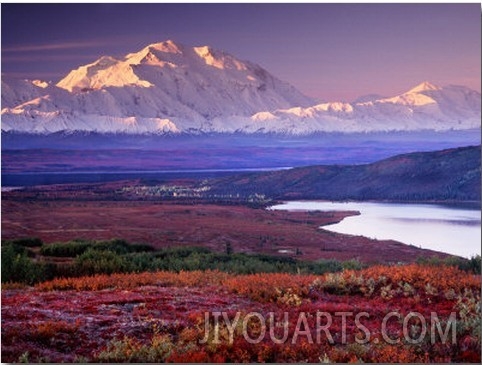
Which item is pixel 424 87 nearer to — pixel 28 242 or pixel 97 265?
pixel 97 265

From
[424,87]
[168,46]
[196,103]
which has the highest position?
[168,46]

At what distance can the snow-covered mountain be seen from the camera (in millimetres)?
17750

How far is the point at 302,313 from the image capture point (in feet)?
34.4

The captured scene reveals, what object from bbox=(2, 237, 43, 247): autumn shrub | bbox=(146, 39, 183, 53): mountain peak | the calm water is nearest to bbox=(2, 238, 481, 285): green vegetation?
bbox=(2, 237, 43, 247): autumn shrub

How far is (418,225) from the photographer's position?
26000 millimetres

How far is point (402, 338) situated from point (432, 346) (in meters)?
0.47

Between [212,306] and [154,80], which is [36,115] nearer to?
[154,80]

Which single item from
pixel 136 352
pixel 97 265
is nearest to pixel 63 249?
pixel 97 265

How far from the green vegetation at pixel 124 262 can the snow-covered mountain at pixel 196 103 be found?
139 inches

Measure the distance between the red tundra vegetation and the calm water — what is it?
30.9ft

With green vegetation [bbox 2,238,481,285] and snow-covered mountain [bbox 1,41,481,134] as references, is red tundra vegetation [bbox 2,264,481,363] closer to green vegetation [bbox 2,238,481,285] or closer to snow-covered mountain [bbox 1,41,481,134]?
green vegetation [bbox 2,238,481,285]

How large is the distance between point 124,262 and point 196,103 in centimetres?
629

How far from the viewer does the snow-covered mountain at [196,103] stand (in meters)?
17.8

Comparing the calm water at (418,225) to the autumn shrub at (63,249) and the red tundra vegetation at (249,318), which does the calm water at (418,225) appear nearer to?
the red tundra vegetation at (249,318)
